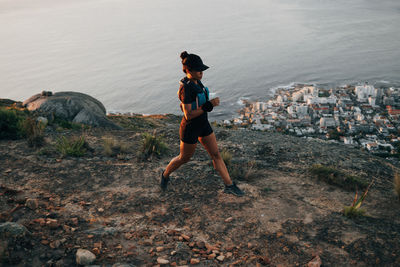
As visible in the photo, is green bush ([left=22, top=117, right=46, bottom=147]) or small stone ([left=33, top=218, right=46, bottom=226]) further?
green bush ([left=22, top=117, right=46, bottom=147])

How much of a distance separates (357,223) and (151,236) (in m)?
2.79

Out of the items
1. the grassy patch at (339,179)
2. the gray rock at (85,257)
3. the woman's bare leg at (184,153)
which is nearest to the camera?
the gray rock at (85,257)

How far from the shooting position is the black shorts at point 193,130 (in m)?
4.08

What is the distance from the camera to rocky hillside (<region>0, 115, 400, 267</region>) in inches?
124

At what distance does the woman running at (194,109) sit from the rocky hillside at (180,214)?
0.70 m

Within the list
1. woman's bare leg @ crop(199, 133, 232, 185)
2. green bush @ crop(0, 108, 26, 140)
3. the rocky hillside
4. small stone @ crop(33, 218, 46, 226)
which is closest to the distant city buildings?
green bush @ crop(0, 108, 26, 140)

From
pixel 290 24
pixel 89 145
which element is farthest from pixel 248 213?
pixel 290 24

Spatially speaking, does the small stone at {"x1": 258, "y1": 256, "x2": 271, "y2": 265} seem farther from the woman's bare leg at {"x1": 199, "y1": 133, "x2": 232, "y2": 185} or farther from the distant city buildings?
the distant city buildings

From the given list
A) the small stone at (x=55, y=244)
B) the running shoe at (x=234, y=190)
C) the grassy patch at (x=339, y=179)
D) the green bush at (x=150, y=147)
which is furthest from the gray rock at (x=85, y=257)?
the grassy patch at (x=339, y=179)

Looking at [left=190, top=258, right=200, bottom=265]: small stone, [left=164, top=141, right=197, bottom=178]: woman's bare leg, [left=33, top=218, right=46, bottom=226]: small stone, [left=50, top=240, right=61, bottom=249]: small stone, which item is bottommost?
[left=190, top=258, right=200, bottom=265]: small stone

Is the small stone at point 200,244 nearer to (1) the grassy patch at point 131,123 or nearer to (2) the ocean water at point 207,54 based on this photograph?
(1) the grassy patch at point 131,123

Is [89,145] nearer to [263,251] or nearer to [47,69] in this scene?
[263,251]

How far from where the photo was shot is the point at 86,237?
3332mm

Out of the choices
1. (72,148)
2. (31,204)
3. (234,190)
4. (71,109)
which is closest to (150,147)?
(72,148)
